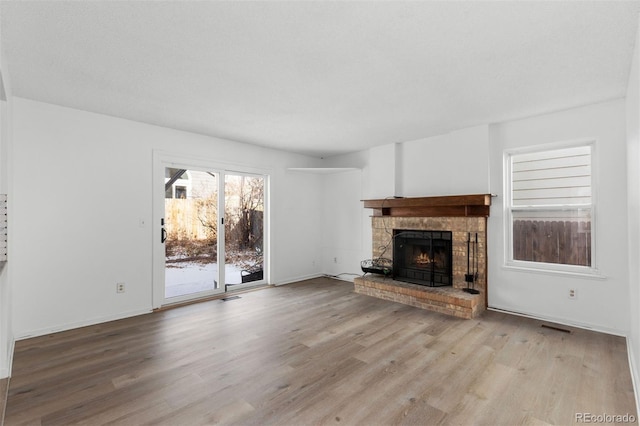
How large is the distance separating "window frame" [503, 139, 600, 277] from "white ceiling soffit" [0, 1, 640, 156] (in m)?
0.49

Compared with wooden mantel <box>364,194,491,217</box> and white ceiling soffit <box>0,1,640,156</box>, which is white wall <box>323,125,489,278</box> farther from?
white ceiling soffit <box>0,1,640,156</box>

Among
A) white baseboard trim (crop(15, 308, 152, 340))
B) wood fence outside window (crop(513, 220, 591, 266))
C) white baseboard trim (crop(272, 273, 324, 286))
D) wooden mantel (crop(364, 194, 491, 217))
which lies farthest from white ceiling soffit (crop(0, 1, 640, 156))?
white baseboard trim (crop(272, 273, 324, 286))

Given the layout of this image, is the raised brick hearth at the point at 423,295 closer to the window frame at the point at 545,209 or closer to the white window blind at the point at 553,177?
the window frame at the point at 545,209

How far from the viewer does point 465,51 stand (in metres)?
2.24

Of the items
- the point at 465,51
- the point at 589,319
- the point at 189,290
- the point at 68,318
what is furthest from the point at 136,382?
the point at 589,319

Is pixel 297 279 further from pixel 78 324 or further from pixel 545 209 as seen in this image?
pixel 545 209

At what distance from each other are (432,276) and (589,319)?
5.68ft

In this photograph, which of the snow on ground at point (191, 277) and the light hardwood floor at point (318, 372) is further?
the snow on ground at point (191, 277)

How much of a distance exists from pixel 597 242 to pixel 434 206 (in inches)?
71.4

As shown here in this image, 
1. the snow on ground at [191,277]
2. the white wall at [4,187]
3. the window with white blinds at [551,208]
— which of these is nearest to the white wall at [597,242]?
the window with white blinds at [551,208]

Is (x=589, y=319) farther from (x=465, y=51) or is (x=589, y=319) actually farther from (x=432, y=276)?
(x=465, y=51)

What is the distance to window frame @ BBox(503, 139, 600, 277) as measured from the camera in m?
3.39

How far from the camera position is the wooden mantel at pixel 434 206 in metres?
4.02
